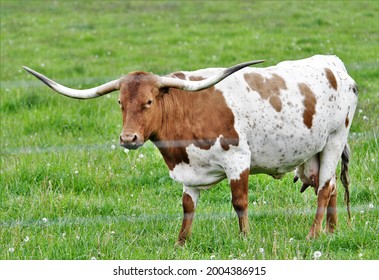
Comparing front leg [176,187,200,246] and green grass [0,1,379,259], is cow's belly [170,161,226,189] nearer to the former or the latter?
front leg [176,187,200,246]

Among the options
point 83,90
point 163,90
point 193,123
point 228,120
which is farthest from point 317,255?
point 83,90

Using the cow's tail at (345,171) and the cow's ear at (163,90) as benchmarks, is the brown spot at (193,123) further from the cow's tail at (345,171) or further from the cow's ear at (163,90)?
the cow's tail at (345,171)

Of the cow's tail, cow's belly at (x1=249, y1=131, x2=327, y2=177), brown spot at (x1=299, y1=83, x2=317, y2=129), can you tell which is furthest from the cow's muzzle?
the cow's tail

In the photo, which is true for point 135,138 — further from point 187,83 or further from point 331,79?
point 331,79

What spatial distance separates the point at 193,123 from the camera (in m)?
6.28

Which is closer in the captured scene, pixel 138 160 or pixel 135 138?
pixel 135 138

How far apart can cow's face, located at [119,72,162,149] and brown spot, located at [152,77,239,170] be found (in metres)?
0.24

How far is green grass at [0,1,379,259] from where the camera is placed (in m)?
6.09

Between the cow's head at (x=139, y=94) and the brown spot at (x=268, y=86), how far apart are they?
0.64 metres

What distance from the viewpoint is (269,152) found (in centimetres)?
648

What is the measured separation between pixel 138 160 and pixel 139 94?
2.73 metres

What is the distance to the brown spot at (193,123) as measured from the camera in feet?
20.5

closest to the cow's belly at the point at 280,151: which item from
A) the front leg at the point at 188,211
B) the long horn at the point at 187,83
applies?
the front leg at the point at 188,211

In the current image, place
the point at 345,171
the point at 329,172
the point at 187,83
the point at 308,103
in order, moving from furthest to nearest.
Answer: the point at 345,171 < the point at 329,172 < the point at 308,103 < the point at 187,83
